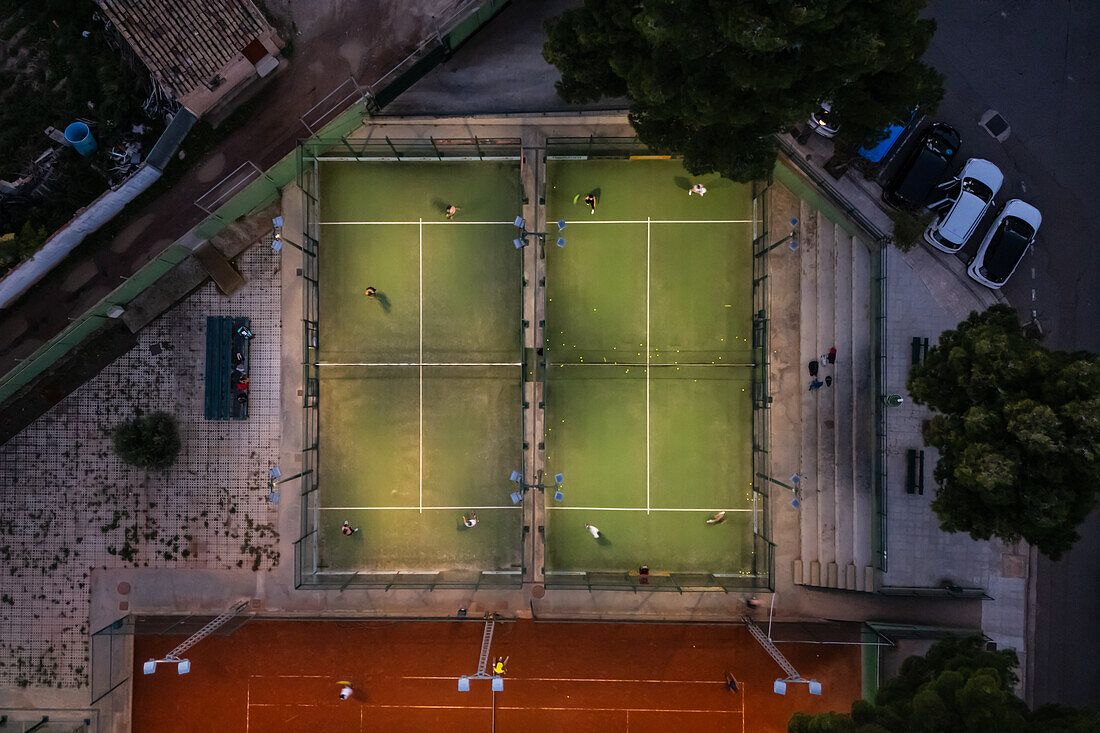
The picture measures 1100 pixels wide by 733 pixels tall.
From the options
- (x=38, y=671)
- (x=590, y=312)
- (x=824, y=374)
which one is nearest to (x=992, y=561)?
(x=824, y=374)

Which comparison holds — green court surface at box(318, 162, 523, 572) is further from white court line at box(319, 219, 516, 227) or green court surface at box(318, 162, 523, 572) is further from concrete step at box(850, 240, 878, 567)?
concrete step at box(850, 240, 878, 567)

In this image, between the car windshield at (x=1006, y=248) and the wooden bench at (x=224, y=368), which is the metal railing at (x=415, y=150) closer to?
the wooden bench at (x=224, y=368)

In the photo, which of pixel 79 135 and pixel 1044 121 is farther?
pixel 1044 121

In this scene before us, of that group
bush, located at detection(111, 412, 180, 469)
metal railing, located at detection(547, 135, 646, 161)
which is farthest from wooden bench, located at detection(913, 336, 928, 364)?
bush, located at detection(111, 412, 180, 469)

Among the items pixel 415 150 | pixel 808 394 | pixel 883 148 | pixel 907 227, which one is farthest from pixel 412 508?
pixel 883 148

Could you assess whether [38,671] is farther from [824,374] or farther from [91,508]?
[824,374]

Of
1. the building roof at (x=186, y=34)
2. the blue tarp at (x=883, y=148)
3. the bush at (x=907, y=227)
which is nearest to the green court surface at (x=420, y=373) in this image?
the building roof at (x=186, y=34)

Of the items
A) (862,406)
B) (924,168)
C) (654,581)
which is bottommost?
(654,581)

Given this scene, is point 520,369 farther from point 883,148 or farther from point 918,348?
point 883,148
